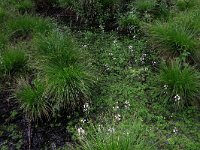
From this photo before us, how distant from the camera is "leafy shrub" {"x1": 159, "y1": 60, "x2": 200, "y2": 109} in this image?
7332 mm

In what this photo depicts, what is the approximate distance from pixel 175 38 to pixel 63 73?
2.91m

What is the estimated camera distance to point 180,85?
24.0ft

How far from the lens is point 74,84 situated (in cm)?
741

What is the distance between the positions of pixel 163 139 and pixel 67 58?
2.93m

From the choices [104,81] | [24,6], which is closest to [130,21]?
[104,81]

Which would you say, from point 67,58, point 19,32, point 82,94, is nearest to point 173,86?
point 82,94

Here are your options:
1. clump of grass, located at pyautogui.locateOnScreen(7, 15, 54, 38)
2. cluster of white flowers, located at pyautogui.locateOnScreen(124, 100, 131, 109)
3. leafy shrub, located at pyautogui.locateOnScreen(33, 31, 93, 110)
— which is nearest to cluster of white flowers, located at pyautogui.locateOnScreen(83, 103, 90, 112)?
leafy shrub, located at pyautogui.locateOnScreen(33, 31, 93, 110)

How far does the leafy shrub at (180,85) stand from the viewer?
7332mm

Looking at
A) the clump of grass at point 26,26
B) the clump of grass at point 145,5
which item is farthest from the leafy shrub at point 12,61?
the clump of grass at point 145,5

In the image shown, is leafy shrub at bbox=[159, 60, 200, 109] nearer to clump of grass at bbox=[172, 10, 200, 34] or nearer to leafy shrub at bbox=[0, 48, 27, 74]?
clump of grass at bbox=[172, 10, 200, 34]

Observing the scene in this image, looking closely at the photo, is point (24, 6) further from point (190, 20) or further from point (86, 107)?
point (190, 20)

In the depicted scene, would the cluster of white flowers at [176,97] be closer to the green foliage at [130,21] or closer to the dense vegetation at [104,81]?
the dense vegetation at [104,81]

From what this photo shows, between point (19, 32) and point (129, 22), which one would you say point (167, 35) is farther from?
point (19, 32)

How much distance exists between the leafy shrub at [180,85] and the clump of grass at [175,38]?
2.72ft
